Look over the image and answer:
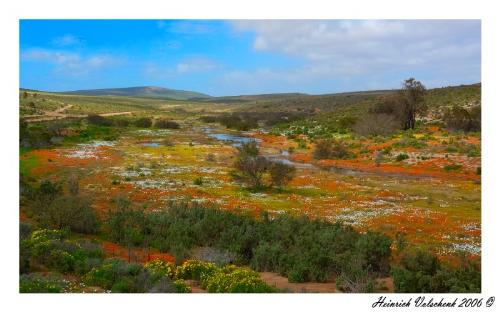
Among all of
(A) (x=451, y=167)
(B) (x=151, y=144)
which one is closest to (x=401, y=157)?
(A) (x=451, y=167)

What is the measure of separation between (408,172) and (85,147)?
114ft

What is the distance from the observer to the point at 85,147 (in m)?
53.1

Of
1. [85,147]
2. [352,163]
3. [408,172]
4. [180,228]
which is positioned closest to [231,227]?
[180,228]

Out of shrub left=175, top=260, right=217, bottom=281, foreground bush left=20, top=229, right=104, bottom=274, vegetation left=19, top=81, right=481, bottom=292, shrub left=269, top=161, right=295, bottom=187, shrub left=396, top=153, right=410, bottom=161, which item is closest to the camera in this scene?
vegetation left=19, top=81, right=481, bottom=292

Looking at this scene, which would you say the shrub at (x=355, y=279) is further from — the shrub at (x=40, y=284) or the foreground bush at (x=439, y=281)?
the shrub at (x=40, y=284)

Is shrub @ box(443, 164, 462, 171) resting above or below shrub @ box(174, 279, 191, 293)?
above

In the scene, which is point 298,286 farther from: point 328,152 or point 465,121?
point 465,121

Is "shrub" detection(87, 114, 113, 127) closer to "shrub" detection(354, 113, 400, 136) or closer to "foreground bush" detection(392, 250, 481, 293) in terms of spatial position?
"shrub" detection(354, 113, 400, 136)

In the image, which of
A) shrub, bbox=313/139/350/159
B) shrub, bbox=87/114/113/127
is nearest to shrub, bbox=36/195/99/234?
shrub, bbox=313/139/350/159

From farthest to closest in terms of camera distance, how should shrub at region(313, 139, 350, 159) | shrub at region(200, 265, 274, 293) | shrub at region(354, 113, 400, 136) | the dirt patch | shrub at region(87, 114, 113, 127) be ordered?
shrub at region(87, 114, 113, 127) → shrub at region(354, 113, 400, 136) → shrub at region(313, 139, 350, 159) → the dirt patch → shrub at region(200, 265, 274, 293)

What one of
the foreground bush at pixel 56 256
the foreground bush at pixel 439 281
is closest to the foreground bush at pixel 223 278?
the foreground bush at pixel 56 256

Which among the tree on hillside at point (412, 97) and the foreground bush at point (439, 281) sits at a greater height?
the tree on hillside at point (412, 97)

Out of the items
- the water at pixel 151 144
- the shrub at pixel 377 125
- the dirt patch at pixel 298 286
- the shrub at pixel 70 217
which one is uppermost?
the shrub at pixel 377 125

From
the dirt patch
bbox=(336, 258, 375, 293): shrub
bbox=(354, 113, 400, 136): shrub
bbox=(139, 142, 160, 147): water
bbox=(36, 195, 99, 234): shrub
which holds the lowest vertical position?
the dirt patch
